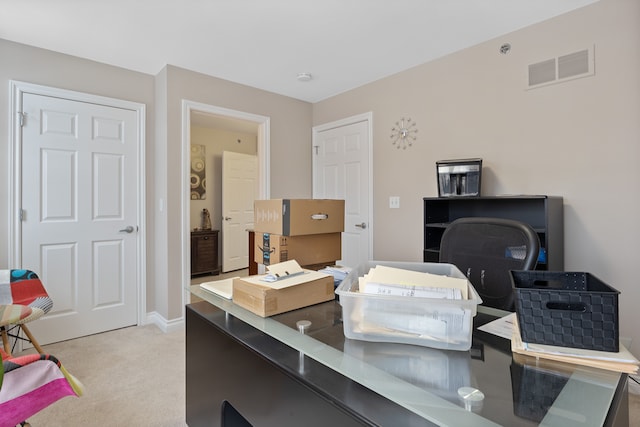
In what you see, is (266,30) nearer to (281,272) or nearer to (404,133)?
(404,133)

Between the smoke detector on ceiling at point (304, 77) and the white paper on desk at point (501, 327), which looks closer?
the white paper on desk at point (501, 327)

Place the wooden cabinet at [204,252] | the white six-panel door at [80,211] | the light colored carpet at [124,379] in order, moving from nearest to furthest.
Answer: the light colored carpet at [124,379] → the white six-panel door at [80,211] → the wooden cabinet at [204,252]

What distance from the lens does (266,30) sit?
252 cm

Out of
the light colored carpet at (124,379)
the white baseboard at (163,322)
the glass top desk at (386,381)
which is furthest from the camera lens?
the white baseboard at (163,322)

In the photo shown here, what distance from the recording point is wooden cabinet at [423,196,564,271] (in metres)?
2.10

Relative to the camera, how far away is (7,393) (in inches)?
39.3

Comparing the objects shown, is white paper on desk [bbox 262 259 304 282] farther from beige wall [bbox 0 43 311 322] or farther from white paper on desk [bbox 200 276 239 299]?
beige wall [bbox 0 43 311 322]

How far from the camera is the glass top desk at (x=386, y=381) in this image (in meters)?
0.58

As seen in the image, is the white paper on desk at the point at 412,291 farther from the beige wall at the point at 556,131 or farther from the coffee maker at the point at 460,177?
the beige wall at the point at 556,131

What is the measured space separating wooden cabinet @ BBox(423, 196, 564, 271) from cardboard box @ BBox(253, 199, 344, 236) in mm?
1252

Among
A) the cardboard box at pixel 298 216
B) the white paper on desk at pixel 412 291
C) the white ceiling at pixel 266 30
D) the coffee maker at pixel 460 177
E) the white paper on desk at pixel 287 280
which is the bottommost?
the white paper on desk at pixel 287 280

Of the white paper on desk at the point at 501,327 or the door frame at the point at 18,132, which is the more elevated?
the door frame at the point at 18,132

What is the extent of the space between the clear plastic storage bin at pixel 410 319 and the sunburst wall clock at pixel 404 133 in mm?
2537

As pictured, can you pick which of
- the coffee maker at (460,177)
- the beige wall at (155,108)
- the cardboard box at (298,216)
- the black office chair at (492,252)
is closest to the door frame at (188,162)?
the beige wall at (155,108)
